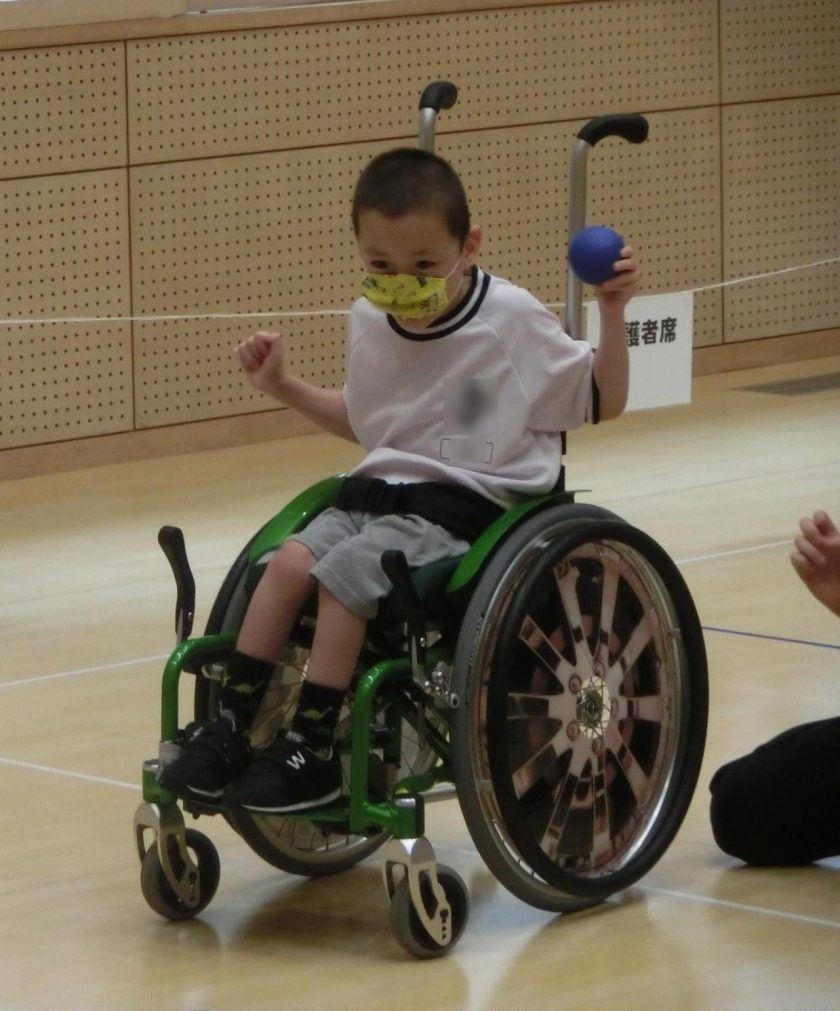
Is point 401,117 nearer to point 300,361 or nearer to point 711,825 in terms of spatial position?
point 300,361

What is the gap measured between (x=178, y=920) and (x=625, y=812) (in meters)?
0.60

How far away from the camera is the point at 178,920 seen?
2.96 metres

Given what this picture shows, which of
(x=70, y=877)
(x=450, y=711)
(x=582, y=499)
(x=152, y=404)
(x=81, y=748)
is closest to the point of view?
(x=450, y=711)

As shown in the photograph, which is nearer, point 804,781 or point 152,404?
point 804,781

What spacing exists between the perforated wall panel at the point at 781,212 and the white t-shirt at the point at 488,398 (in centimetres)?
489

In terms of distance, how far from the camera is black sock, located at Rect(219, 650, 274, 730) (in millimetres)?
2812

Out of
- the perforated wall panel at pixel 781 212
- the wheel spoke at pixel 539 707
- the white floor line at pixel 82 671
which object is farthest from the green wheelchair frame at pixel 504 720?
the perforated wall panel at pixel 781 212

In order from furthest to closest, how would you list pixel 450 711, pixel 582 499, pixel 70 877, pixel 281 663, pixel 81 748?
pixel 582 499 → pixel 81 748 → pixel 70 877 → pixel 281 663 → pixel 450 711

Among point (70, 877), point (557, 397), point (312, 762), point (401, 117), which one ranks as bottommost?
point (70, 877)

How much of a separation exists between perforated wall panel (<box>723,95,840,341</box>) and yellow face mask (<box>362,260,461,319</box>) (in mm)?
4943

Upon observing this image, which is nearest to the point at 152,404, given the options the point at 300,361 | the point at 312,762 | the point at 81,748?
the point at 300,361

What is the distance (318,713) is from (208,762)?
0.14m

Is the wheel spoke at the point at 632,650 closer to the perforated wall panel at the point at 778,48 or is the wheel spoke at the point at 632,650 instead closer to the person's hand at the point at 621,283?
the person's hand at the point at 621,283

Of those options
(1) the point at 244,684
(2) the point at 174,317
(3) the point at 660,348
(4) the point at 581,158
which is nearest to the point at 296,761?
(1) the point at 244,684
